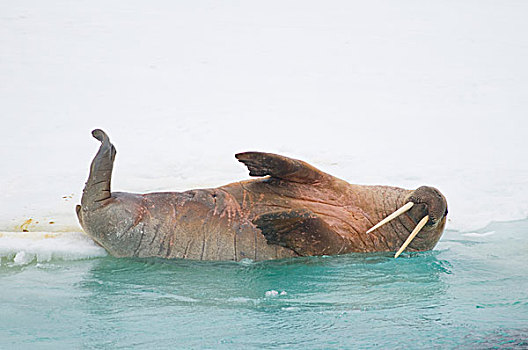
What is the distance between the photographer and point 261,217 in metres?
5.11

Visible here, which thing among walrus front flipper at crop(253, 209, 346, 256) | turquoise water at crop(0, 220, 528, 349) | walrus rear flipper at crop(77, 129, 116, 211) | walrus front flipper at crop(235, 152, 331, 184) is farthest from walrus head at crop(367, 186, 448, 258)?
walrus rear flipper at crop(77, 129, 116, 211)

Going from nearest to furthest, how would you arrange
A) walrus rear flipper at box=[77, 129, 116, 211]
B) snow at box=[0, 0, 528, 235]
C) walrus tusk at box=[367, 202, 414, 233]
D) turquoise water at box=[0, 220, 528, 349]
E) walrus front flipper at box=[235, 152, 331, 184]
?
turquoise water at box=[0, 220, 528, 349] < walrus rear flipper at box=[77, 129, 116, 211] < walrus front flipper at box=[235, 152, 331, 184] < walrus tusk at box=[367, 202, 414, 233] < snow at box=[0, 0, 528, 235]

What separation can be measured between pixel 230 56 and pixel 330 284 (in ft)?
23.7

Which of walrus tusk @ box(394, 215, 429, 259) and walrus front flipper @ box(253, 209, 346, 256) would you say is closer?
walrus front flipper @ box(253, 209, 346, 256)

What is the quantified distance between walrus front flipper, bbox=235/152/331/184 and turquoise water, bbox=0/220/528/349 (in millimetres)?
665

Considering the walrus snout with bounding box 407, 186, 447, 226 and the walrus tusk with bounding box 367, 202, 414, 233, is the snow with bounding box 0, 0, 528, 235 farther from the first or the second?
the walrus tusk with bounding box 367, 202, 414, 233

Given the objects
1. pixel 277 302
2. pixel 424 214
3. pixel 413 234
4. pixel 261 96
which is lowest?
pixel 277 302

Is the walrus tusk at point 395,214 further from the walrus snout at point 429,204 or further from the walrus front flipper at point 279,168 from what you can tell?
the walrus front flipper at point 279,168

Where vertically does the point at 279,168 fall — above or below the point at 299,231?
above

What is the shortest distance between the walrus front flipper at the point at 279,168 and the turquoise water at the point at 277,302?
0.67m

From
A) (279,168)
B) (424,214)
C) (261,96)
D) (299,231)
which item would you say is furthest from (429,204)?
(261,96)

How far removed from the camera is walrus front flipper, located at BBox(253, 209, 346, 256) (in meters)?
5.11

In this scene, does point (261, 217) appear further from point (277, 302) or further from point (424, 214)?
point (424, 214)

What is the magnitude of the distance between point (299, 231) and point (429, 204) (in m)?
1.06
